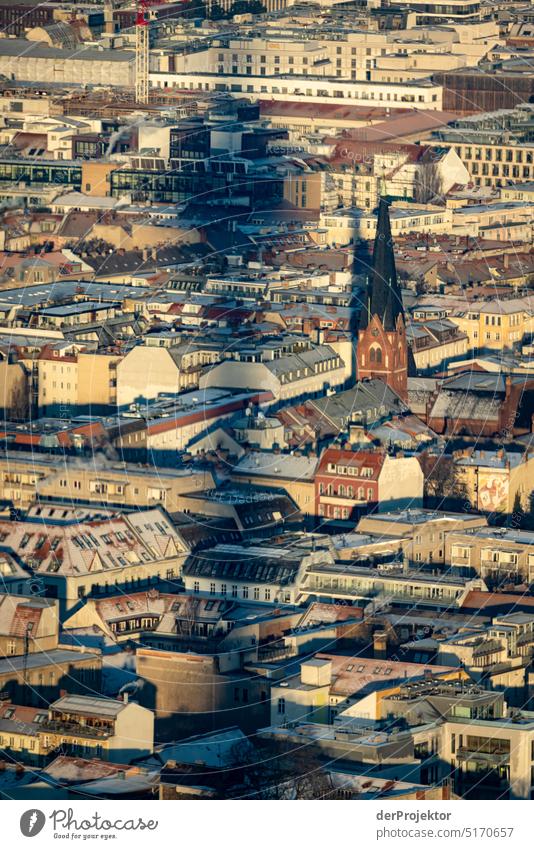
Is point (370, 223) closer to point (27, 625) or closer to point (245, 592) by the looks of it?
point (245, 592)

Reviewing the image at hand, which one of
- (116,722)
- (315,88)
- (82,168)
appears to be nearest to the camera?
(116,722)

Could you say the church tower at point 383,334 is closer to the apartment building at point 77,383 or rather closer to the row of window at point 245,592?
the apartment building at point 77,383

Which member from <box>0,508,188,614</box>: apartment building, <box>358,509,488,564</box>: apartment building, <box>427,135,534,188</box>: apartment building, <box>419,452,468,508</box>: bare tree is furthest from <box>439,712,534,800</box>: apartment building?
<box>427,135,534,188</box>: apartment building

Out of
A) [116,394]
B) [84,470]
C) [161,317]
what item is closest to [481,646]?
[84,470]

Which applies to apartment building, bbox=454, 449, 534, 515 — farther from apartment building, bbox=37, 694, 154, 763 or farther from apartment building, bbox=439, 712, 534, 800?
apartment building, bbox=439, 712, 534, 800

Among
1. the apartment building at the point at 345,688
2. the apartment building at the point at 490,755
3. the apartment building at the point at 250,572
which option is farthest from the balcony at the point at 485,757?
the apartment building at the point at 250,572

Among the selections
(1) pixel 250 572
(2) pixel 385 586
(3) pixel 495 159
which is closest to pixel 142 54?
(3) pixel 495 159

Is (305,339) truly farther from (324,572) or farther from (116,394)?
(324,572)
